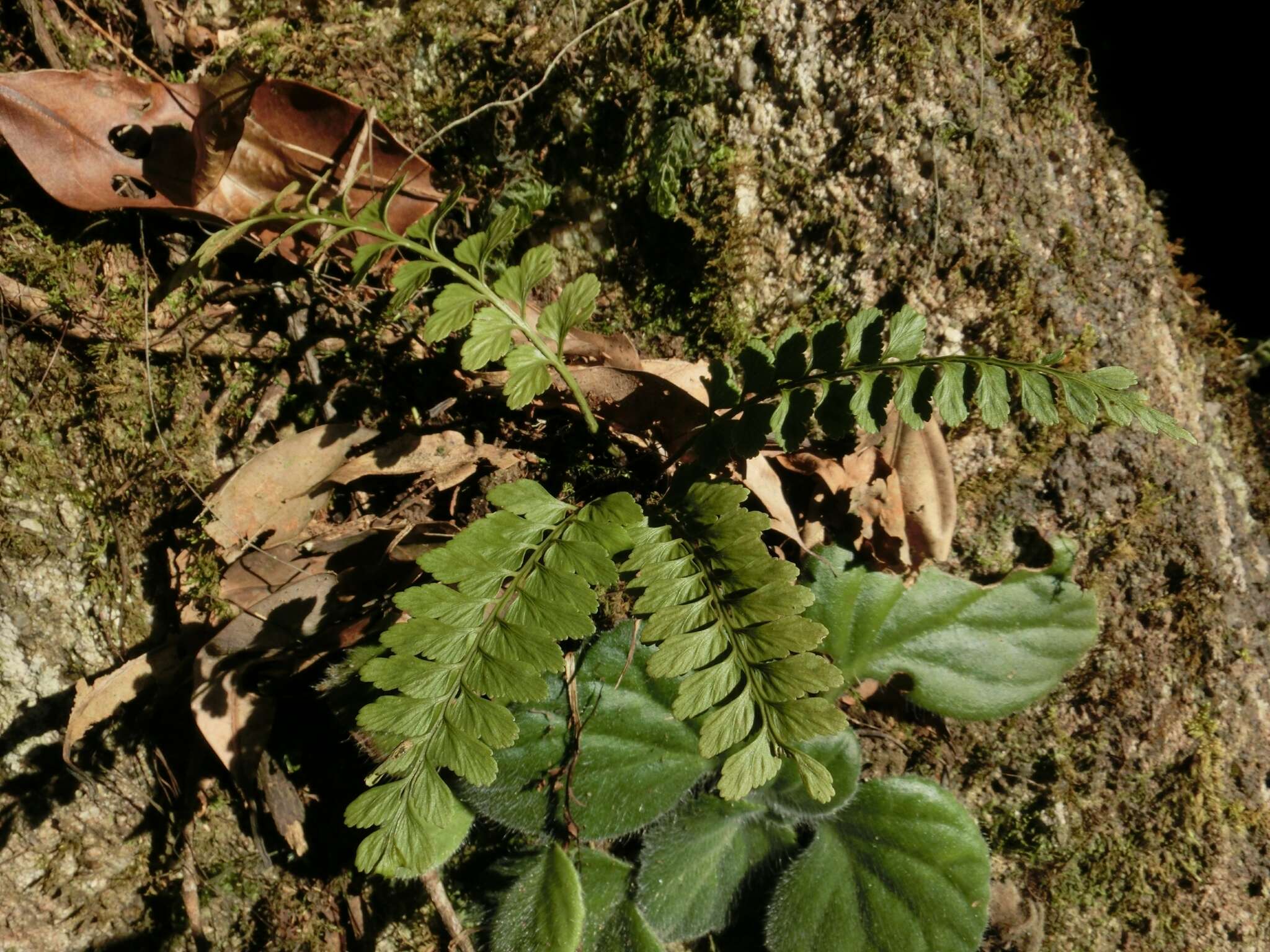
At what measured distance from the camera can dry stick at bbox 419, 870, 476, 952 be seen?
8.20 ft

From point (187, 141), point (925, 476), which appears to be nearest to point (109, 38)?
point (187, 141)

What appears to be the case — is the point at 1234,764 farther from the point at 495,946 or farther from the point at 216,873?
the point at 216,873

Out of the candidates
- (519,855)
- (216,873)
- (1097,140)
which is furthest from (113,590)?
(1097,140)

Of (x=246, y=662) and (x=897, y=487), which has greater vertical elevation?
(x=897, y=487)

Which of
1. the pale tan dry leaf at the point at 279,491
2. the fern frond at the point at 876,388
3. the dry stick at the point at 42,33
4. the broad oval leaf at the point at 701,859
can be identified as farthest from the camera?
the broad oval leaf at the point at 701,859

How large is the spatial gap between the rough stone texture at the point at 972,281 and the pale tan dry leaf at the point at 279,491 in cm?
55

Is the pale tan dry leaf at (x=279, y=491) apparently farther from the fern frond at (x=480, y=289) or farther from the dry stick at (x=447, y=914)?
the dry stick at (x=447, y=914)

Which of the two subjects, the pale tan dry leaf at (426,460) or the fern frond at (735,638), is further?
the pale tan dry leaf at (426,460)

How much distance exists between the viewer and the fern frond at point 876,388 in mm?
1960

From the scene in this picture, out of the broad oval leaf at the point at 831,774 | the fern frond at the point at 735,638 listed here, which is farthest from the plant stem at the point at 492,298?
the broad oval leaf at the point at 831,774

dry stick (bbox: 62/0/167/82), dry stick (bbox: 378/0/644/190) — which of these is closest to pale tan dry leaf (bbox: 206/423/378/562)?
dry stick (bbox: 378/0/644/190)

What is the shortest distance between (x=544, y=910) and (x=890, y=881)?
38.9 inches

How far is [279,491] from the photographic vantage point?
237 centimetres

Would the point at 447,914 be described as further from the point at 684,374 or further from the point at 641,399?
the point at 684,374
